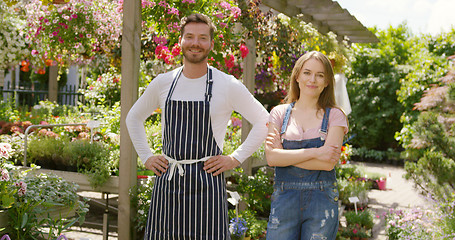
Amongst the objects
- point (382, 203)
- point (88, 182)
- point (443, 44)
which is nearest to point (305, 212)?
point (88, 182)

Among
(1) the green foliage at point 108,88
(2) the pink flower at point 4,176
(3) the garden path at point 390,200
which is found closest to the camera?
(2) the pink flower at point 4,176

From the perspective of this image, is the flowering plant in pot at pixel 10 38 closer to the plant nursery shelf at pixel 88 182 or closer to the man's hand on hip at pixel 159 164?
the plant nursery shelf at pixel 88 182

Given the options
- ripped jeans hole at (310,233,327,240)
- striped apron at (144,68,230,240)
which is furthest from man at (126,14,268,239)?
ripped jeans hole at (310,233,327,240)

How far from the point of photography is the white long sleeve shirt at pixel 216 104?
230cm

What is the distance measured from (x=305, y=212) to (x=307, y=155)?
0.24m

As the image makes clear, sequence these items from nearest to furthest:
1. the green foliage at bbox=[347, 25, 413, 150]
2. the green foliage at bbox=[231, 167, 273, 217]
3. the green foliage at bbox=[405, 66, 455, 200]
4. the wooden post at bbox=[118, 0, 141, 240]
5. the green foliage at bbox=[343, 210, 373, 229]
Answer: the wooden post at bbox=[118, 0, 141, 240], the green foliage at bbox=[405, 66, 455, 200], the green foliage at bbox=[231, 167, 273, 217], the green foliage at bbox=[343, 210, 373, 229], the green foliage at bbox=[347, 25, 413, 150]

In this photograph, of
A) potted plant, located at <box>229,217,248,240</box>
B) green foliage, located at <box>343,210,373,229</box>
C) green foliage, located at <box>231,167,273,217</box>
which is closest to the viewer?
potted plant, located at <box>229,217,248,240</box>

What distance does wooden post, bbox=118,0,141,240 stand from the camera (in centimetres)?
328

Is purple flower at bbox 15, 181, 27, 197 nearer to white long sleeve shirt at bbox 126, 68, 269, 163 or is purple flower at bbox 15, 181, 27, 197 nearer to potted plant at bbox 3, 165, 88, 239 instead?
potted plant at bbox 3, 165, 88, 239

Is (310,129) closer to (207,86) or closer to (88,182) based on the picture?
(207,86)

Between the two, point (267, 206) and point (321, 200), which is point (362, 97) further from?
point (321, 200)

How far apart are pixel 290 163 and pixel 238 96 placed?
44 cm

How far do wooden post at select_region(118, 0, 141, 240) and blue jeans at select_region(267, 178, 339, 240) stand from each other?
152cm

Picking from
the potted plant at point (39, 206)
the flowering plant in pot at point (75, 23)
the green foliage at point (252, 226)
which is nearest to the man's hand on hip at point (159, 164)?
the potted plant at point (39, 206)
